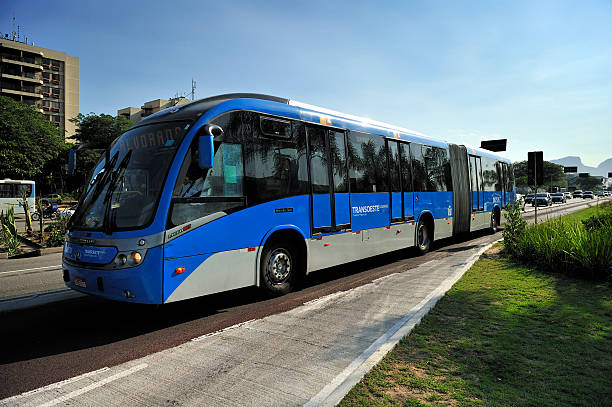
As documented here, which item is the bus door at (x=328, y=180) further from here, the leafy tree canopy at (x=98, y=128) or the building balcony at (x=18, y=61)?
the building balcony at (x=18, y=61)

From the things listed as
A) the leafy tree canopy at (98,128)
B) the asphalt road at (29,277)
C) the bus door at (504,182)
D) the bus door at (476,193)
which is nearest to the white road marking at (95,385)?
the asphalt road at (29,277)

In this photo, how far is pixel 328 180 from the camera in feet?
26.6

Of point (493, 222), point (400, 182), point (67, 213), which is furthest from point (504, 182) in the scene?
point (67, 213)

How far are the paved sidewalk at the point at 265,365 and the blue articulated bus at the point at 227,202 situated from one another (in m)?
1.03

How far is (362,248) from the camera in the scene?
898cm

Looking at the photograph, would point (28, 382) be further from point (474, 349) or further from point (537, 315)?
point (537, 315)

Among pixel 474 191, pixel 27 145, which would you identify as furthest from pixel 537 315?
pixel 27 145

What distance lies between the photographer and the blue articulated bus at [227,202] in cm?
536

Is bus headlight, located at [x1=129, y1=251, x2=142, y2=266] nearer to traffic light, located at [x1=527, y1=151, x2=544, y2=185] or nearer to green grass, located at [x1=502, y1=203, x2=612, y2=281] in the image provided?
green grass, located at [x1=502, y1=203, x2=612, y2=281]

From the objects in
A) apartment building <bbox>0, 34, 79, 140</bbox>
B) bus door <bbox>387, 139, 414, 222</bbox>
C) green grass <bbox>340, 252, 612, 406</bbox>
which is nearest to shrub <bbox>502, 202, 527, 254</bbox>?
bus door <bbox>387, 139, 414, 222</bbox>

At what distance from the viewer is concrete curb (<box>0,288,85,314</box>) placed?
6660mm

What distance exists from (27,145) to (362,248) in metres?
47.4

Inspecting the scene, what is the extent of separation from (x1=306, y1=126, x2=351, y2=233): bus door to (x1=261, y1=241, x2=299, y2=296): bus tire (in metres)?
0.74

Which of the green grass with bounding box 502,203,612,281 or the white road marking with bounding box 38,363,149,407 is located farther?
the green grass with bounding box 502,203,612,281
